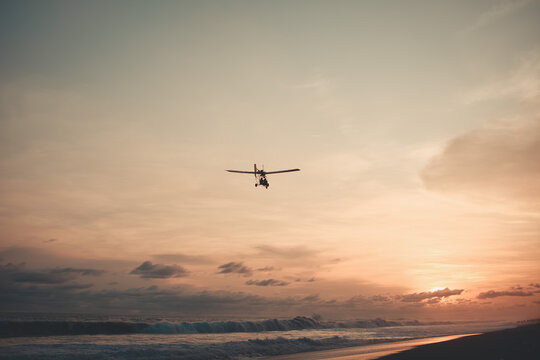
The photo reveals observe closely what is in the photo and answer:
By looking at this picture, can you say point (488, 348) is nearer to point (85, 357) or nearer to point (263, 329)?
point (85, 357)

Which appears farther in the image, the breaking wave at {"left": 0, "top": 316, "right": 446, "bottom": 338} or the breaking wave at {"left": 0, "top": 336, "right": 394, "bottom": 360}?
the breaking wave at {"left": 0, "top": 316, "right": 446, "bottom": 338}

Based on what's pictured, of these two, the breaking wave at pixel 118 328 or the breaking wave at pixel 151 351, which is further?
the breaking wave at pixel 118 328

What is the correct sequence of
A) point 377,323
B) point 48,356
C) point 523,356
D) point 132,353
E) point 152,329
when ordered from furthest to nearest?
point 377,323 < point 152,329 < point 132,353 < point 48,356 < point 523,356

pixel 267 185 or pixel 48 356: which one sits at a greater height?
pixel 267 185

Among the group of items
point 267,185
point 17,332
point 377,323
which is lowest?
point 377,323

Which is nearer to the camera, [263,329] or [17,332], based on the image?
[17,332]

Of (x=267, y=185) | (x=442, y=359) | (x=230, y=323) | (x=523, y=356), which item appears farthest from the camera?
(x=230, y=323)

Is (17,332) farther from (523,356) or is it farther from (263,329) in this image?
(523,356)

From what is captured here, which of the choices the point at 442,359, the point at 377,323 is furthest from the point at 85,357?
the point at 377,323

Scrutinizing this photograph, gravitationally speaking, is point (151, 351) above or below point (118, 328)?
above

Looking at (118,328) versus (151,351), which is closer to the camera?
(151,351)
